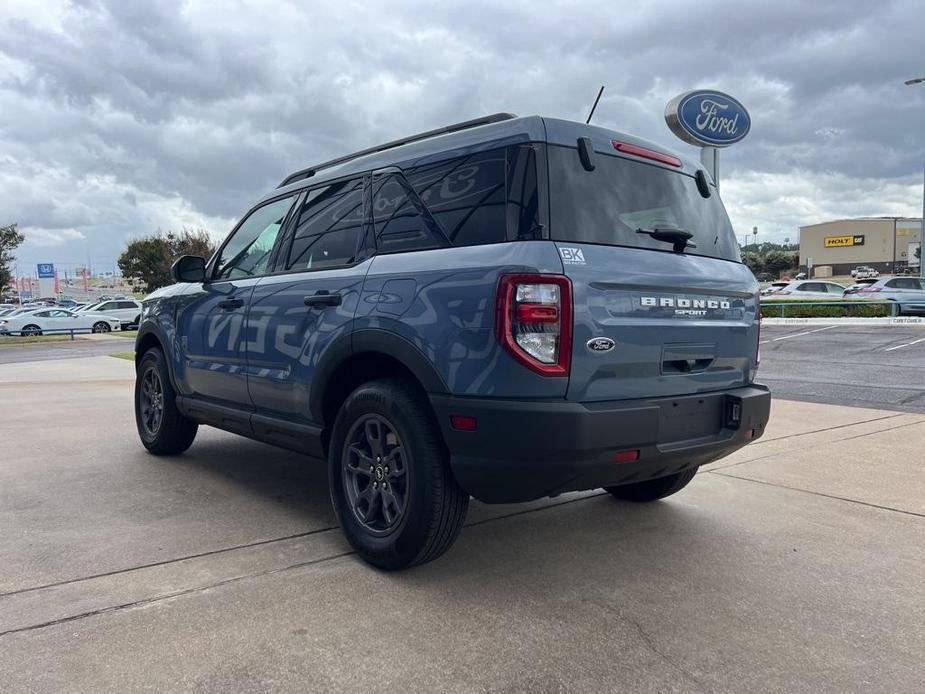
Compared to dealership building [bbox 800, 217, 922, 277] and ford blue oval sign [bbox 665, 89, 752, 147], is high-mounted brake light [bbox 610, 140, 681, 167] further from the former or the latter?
dealership building [bbox 800, 217, 922, 277]

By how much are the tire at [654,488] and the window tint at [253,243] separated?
258 cm

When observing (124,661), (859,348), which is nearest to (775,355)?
(859,348)

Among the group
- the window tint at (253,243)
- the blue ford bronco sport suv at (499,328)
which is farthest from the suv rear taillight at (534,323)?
the window tint at (253,243)

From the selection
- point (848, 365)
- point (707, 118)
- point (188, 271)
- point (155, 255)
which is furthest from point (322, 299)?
point (155, 255)

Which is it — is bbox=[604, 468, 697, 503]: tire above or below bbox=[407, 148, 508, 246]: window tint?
below

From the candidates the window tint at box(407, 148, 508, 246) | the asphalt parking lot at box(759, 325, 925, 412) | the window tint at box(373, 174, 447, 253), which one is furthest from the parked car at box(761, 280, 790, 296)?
the window tint at box(407, 148, 508, 246)

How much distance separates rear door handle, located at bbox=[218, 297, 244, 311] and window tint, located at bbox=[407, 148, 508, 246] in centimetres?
159

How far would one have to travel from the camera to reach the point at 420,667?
2.56m

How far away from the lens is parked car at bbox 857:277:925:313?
24.6m

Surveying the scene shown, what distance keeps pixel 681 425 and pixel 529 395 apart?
2.66 feet

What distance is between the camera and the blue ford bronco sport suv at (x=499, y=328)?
290 cm

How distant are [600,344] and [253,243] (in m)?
2.75

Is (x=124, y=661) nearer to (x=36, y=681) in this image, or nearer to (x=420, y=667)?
(x=36, y=681)

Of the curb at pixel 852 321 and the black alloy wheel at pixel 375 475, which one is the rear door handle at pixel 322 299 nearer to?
the black alloy wheel at pixel 375 475
